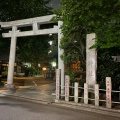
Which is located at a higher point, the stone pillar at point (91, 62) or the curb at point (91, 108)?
the stone pillar at point (91, 62)

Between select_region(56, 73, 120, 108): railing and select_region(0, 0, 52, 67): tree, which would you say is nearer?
select_region(56, 73, 120, 108): railing

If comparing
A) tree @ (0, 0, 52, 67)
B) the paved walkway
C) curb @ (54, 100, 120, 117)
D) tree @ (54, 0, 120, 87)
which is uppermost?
tree @ (0, 0, 52, 67)

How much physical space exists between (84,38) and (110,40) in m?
3.46

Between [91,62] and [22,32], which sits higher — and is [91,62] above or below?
below

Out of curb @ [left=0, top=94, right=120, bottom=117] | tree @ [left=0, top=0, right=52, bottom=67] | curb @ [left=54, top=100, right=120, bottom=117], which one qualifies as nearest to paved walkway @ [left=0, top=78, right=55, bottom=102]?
curb @ [left=0, top=94, right=120, bottom=117]

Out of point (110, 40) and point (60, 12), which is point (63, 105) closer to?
point (110, 40)

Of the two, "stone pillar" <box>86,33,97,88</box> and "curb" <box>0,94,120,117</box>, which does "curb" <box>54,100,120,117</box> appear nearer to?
"curb" <box>0,94,120,117</box>

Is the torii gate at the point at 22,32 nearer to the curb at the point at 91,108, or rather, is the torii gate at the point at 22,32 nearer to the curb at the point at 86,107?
the curb at the point at 86,107

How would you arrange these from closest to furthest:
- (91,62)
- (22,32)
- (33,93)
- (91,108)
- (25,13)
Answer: (91,108)
(91,62)
(33,93)
(22,32)
(25,13)

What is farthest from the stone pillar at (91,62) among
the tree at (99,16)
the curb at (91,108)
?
the curb at (91,108)

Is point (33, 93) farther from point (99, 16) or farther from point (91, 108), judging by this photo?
point (99, 16)

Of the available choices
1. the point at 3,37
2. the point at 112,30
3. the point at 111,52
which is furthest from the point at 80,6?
the point at 3,37

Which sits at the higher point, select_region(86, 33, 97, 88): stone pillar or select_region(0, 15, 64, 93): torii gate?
select_region(0, 15, 64, 93): torii gate

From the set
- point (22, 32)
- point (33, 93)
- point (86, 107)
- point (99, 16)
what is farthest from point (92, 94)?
point (22, 32)
